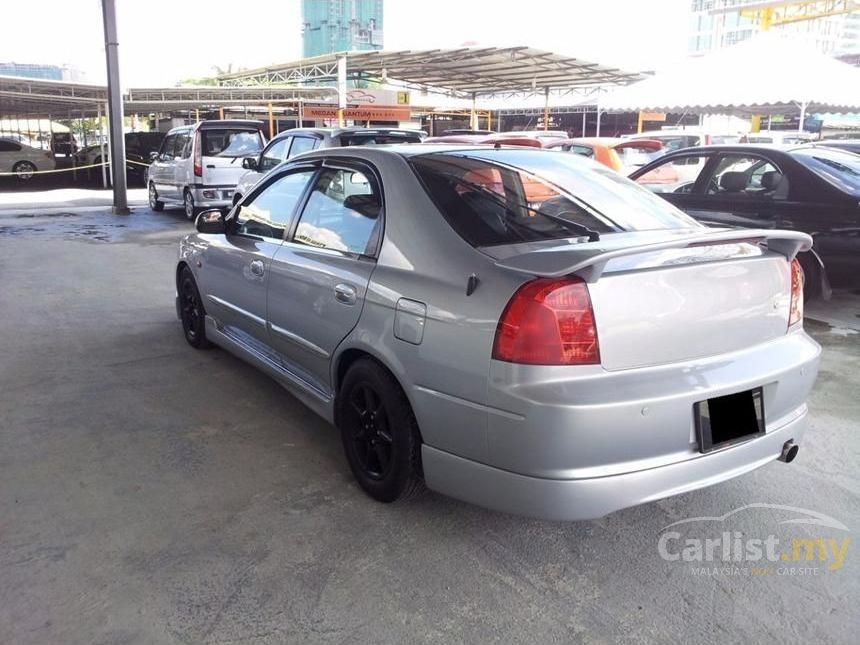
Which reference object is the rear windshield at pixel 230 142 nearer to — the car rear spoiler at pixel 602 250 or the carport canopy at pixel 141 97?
the carport canopy at pixel 141 97

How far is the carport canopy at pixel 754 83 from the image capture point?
50.3ft

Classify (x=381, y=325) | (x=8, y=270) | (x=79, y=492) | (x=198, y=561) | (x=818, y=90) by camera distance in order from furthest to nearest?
1. (x=818, y=90)
2. (x=8, y=270)
3. (x=79, y=492)
4. (x=381, y=325)
5. (x=198, y=561)

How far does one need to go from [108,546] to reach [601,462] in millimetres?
1931

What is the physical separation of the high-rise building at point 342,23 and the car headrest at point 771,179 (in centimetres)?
7267

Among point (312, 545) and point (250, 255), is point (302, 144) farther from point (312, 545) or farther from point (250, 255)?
point (312, 545)

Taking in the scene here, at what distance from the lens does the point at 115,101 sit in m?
14.3

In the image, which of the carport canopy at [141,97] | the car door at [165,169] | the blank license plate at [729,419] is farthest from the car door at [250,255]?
the carport canopy at [141,97]

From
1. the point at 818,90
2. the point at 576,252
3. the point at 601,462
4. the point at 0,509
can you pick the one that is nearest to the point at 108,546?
the point at 0,509

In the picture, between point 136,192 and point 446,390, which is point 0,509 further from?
point 136,192

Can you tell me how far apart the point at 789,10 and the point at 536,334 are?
1197 inches

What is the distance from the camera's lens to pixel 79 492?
3305 mm

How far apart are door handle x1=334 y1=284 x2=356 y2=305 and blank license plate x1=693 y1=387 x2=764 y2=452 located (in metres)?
1.48

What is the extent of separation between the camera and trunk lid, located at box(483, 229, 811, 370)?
2457mm

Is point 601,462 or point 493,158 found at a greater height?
point 493,158
